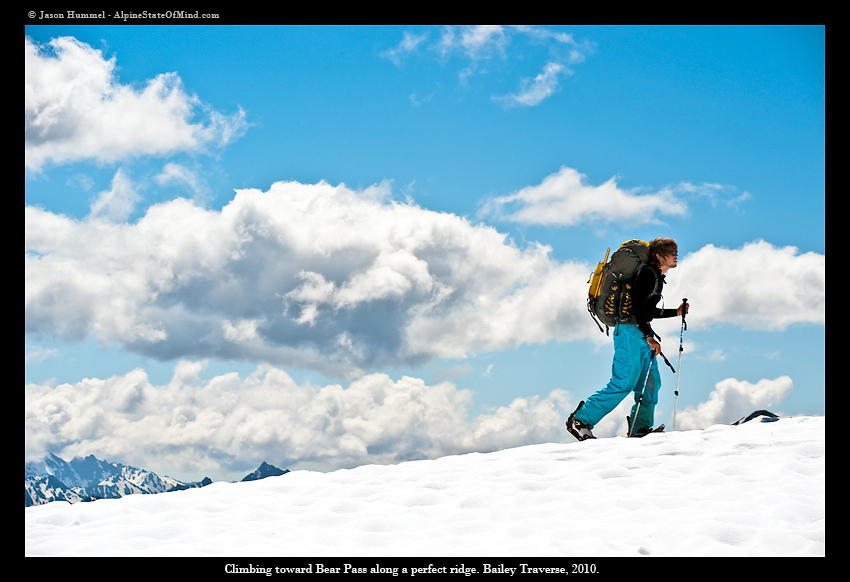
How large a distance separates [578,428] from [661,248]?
2822 mm

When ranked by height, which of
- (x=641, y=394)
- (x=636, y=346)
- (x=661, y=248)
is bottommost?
(x=641, y=394)

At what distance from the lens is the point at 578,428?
9.32 metres

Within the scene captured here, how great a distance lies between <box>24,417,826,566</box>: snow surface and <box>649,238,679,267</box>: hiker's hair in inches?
103

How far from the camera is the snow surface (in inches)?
201

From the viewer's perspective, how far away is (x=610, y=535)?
5172 mm

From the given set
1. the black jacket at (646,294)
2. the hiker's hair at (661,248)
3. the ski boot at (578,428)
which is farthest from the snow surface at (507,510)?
the hiker's hair at (661,248)

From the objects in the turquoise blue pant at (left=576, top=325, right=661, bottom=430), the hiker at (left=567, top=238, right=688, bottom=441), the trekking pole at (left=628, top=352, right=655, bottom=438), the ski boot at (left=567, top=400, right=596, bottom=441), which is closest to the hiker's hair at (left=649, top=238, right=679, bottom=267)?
the hiker at (left=567, top=238, right=688, bottom=441)

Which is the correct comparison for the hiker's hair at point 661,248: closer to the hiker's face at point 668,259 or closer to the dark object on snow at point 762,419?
the hiker's face at point 668,259

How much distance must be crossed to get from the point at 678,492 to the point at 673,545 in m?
1.42

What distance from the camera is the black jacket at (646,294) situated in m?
9.08

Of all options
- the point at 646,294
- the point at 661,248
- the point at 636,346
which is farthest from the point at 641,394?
the point at 661,248

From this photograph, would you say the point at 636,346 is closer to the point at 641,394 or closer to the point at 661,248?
the point at 641,394

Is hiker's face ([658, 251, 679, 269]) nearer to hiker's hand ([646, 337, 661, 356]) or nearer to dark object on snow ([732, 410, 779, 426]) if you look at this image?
hiker's hand ([646, 337, 661, 356])

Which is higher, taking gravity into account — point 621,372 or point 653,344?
point 653,344
